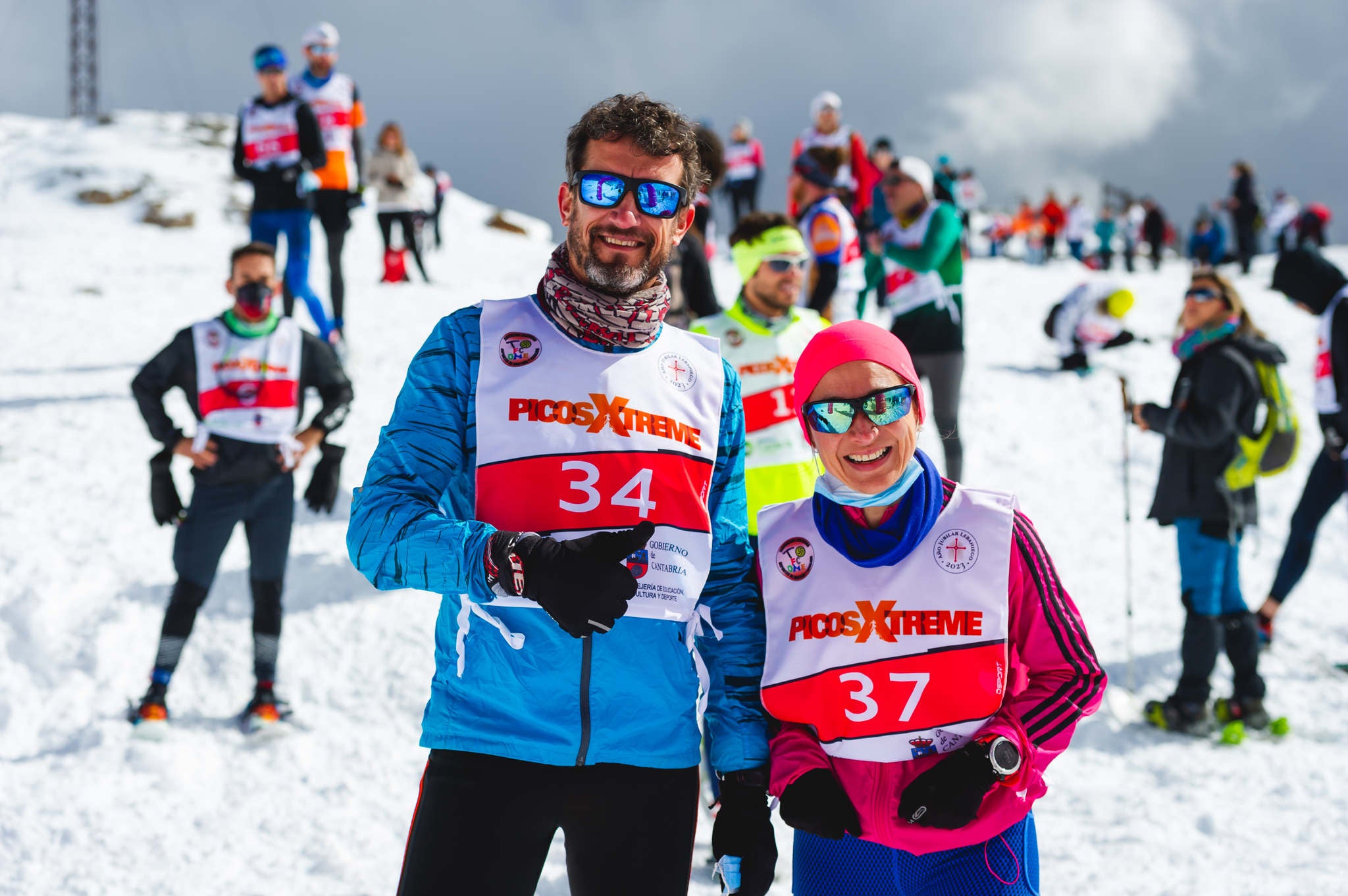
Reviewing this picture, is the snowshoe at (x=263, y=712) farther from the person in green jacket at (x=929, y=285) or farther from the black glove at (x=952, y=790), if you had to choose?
the person in green jacket at (x=929, y=285)

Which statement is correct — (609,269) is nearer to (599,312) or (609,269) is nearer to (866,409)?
(599,312)

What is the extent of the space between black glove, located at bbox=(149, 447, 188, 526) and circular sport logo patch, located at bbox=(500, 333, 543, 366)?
11.0 ft

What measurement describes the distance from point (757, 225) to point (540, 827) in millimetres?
3075

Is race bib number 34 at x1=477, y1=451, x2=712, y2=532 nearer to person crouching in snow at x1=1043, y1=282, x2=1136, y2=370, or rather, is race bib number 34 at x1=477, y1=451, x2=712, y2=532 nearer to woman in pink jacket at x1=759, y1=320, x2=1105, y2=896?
woman in pink jacket at x1=759, y1=320, x2=1105, y2=896

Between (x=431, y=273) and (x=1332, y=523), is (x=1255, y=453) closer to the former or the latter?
(x=1332, y=523)

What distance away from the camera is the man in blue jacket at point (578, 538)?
1.93 meters

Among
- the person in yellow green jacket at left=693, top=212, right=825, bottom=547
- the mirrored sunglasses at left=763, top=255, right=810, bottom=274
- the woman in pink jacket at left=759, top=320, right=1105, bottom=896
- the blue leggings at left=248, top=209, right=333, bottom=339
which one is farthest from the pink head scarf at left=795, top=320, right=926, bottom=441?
the blue leggings at left=248, top=209, right=333, bottom=339

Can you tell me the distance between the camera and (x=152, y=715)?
15.5 ft

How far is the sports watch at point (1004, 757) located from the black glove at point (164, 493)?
4.16 m

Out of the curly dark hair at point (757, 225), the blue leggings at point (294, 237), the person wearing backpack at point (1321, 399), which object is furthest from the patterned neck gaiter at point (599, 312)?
the blue leggings at point (294, 237)

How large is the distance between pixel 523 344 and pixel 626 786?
3.20 ft

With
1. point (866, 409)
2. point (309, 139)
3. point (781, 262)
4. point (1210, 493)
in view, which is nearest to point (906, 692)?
point (866, 409)

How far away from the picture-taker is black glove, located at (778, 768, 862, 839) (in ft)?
6.78

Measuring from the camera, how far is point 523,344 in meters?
2.10
